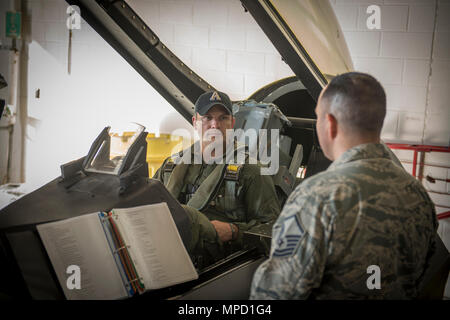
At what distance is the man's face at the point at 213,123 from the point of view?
2.03m

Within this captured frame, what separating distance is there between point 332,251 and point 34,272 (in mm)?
759

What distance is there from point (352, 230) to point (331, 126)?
303 millimetres

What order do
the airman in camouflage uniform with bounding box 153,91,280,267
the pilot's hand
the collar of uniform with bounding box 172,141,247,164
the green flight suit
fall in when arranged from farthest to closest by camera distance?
the collar of uniform with bounding box 172,141,247,164, the green flight suit, the airman in camouflage uniform with bounding box 153,91,280,267, the pilot's hand

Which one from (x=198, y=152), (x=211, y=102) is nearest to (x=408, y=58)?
(x=211, y=102)

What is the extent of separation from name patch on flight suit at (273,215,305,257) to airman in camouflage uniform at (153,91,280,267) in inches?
25.7

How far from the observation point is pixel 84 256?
3.21 ft

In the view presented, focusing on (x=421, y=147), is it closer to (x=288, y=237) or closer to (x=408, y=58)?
(x=408, y=58)

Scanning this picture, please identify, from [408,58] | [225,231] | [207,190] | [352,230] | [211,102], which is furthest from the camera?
[408,58]

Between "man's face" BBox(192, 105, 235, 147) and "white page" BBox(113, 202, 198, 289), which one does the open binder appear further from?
"man's face" BBox(192, 105, 235, 147)

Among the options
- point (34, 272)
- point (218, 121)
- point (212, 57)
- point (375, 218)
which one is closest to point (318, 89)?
point (218, 121)

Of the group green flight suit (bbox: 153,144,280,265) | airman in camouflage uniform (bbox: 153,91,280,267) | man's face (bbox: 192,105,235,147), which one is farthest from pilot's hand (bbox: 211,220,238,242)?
man's face (bbox: 192,105,235,147)

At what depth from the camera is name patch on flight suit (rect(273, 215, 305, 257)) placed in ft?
2.87

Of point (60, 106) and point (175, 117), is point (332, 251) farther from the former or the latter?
point (60, 106)

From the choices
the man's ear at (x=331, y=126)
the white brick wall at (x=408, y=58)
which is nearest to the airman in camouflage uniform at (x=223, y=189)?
the man's ear at (x=331, y=126)
